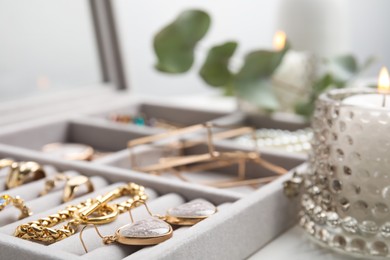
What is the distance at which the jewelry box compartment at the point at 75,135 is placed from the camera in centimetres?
92

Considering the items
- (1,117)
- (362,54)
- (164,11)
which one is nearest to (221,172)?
(1,117)

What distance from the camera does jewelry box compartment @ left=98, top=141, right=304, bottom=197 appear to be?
77 centimetres

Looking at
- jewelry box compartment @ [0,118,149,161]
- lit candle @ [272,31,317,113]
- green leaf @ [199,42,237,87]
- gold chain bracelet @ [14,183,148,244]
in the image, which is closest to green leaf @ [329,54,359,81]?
lit candle @ [272,31,317,113]

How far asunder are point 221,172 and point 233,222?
296 millimetres

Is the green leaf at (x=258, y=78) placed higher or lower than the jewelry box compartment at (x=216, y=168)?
higher

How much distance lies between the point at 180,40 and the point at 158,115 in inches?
8.6

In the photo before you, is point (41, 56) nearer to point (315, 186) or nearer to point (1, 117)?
point (1, 117)

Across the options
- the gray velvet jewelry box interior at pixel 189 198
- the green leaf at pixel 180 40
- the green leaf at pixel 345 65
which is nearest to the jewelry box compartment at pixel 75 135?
the gray velvet jewelry box interior at pixel 189 198

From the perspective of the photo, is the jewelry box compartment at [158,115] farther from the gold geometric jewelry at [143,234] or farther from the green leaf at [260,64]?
the gold geometric jewelry at [143,234]

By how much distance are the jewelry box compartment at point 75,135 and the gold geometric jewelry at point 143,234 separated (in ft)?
1.24

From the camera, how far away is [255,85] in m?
0.93

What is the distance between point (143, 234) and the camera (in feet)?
1.65

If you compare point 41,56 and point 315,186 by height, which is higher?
point 41,56

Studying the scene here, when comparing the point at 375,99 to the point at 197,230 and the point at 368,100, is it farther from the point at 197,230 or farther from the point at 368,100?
the point at 197,230
